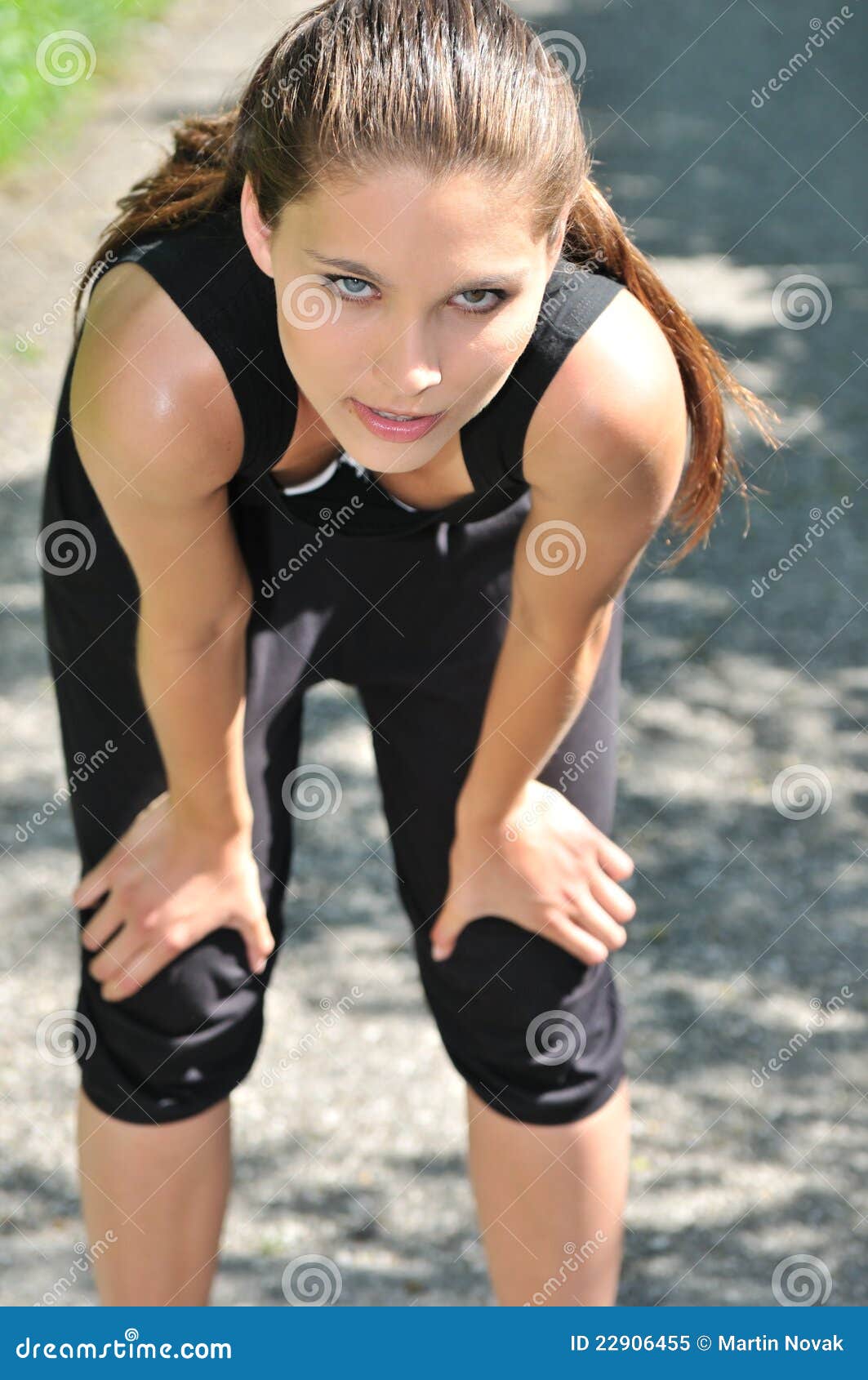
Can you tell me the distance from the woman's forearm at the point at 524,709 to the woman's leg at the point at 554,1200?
0.47 metres

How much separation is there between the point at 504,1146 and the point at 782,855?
1.36 metres

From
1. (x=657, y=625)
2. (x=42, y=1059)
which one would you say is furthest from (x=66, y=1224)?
(x=657, y=625)

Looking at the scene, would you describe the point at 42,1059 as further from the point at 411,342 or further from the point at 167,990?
Answer: the point at 411,342

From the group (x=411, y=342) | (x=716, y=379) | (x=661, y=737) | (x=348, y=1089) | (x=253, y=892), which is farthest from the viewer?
(x=661, y=737)

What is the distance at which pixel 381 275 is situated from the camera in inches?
59.8

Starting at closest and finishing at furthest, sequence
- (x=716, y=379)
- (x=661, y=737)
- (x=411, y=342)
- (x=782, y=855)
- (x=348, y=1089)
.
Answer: (x=411, y=342), (x=716, y=379), (x=348, y=1089), (x=782, y=855), (x=661, y=737)

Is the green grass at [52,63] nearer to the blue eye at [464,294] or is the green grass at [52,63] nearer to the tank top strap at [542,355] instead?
the tank top strap at [542,355]

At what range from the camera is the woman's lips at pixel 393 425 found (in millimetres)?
1664

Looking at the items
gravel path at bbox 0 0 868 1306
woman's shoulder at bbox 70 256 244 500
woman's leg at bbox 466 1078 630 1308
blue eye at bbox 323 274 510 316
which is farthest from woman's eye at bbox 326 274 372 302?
gravel path at bbox 0 0 868 1306

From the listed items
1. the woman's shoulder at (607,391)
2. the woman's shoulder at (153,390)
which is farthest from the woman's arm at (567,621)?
the woman's shoulder at (153,390)

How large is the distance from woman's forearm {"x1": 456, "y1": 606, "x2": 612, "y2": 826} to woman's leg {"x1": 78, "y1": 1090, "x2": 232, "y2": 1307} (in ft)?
2.02

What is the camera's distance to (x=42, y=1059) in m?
2.96

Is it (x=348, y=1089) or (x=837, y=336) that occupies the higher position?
(x=837, y=336)

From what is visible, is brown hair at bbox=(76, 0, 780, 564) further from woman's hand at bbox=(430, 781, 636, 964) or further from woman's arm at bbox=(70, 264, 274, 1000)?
woman's hand at bbox=(430, 781, 636, 964)
